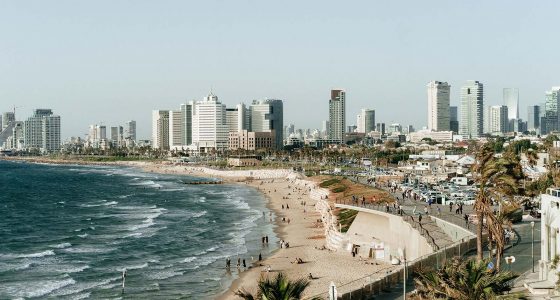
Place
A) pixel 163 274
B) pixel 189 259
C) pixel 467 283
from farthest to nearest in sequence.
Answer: pixel 189 259 < pixel 163 274 < pixel 467 283

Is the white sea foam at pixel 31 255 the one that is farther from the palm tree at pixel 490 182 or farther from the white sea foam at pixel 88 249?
the palm tree at pixel 490 182

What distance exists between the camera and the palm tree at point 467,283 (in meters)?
17.0

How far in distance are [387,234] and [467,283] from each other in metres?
33.2

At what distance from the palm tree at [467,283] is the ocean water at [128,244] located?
24.5 metres

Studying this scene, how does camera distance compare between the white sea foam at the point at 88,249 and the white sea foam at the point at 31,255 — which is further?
the white sea foam at the point at 88,249

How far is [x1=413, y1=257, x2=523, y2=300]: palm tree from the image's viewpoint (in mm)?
16984

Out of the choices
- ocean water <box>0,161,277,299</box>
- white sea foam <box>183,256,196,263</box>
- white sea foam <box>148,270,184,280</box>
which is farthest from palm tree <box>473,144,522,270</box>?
white sea foam <box>183,256,196,263</box>

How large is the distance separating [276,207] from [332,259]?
44.2 meters

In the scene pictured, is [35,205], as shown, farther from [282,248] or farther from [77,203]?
[282,248]

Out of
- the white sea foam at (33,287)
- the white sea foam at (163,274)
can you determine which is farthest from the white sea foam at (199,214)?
the white sea foam at (33,287)

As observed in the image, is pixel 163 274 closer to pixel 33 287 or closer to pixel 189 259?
pixel 189 259

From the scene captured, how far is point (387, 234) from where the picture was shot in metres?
50.2

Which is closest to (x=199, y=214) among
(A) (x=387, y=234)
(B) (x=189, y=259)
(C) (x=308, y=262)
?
(B) (x=189, y=259)

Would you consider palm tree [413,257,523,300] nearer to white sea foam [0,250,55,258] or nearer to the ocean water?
the ocean water
